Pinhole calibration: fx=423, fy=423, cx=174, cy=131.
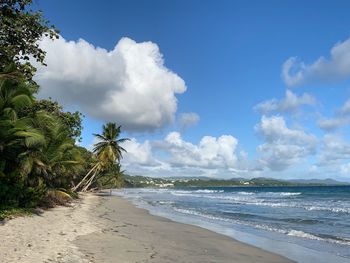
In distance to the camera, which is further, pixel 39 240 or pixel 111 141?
pixel 111 141

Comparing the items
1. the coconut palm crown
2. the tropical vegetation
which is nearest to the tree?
the tropical vegetation

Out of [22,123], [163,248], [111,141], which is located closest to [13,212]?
[22,123]

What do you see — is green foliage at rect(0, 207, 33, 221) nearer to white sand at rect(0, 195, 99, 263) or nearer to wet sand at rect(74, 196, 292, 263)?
white sand at rect(0, 195, 99, 263)

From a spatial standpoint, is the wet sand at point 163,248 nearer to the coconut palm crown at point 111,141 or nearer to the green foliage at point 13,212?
the green foliage at point 13,212

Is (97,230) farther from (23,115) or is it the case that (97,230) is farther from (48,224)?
(23,115)

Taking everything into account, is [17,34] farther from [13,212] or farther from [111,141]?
[111,141]

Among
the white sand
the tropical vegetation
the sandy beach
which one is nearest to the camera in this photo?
the white sand

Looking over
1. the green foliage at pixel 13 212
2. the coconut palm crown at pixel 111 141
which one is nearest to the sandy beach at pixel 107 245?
the green foliage at pixel 13 212

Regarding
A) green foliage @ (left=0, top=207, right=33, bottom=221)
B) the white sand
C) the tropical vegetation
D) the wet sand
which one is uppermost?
the tropical vegetation

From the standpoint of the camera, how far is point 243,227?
2267 centimetres

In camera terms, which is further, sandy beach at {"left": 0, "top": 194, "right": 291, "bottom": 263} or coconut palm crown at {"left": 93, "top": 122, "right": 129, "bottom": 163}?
coconut palm crown at {"left": 93, "top": 122, "right": 129, "bottom": 163}

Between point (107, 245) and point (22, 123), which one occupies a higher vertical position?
point (22, 123)

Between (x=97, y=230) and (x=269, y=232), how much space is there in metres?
8.76

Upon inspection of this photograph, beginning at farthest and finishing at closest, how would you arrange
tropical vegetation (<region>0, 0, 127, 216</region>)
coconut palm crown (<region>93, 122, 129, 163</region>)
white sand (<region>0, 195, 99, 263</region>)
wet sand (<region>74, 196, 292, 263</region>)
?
coconut palm crown (<region>93, 122, 129, 163</region>) → tropical vegetation (<region>0, 0, 127, 216</region>) → wet sand (<region>74, 196, 292, 263</region>) → white sand (<region>0, 195, 99, 263</region>)
